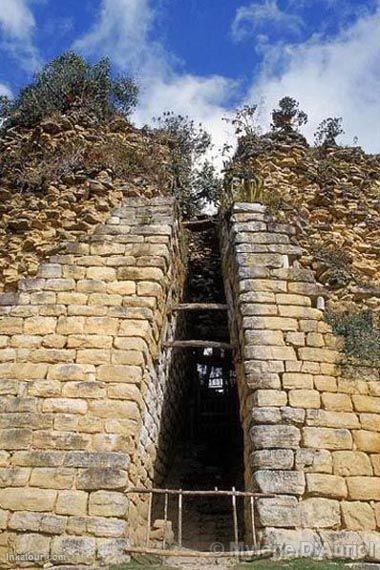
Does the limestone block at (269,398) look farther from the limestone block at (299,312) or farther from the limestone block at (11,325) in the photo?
the limestone block at (11,325)

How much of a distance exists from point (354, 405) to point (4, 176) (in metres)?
5.65

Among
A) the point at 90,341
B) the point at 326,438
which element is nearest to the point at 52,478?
the point at 90,341

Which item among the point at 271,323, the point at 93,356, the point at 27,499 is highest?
the point at 271,323

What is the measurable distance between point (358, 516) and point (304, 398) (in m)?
1.12

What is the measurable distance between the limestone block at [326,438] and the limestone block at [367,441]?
8 centimetres

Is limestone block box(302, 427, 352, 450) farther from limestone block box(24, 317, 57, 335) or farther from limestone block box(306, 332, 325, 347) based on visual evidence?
limestone block box(24, 317, 57, 335)

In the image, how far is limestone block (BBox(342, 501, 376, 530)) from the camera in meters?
4.27

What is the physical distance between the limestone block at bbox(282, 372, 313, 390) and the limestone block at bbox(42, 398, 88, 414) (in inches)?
78.3

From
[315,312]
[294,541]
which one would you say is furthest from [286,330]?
[294,541]

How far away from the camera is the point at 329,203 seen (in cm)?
720

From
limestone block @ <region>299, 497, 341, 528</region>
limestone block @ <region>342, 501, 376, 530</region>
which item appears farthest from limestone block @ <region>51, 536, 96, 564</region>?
limestone block @ <region>342, 501, 376, 530</region>

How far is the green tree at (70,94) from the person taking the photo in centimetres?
859

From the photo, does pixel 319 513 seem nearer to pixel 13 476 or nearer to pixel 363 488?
pixel 363 488

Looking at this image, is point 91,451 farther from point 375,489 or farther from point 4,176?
point 4,176
